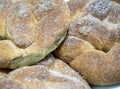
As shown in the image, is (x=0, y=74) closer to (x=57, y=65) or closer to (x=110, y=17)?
(x=57, y=65)

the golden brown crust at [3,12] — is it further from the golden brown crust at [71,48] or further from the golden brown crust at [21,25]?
the golden brown crust at [71,48]

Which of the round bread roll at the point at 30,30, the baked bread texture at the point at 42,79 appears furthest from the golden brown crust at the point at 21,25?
the baked bread texture at the point at 42,79

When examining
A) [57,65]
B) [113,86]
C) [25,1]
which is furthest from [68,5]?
[113,86]

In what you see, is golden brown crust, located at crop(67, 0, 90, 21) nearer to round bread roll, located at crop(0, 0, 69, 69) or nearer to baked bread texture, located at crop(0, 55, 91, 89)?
round bread roll, located at crop(0, 0, 69, 69)

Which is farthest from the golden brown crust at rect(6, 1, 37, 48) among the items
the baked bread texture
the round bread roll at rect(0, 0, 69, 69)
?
the baked bread texture

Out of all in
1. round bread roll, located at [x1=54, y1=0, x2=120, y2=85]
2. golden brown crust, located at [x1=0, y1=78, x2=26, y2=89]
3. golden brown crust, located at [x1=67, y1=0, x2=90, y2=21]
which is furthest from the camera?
golden brown crust, located at [x1=67, y1=0, x2=90, y2=21]

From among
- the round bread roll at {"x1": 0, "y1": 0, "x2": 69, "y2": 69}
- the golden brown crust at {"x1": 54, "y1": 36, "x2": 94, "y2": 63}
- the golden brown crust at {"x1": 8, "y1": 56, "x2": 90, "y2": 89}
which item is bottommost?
the golden brown crust at {"x1": 8, "y1": 56, "x2": 90, "y2": 89}

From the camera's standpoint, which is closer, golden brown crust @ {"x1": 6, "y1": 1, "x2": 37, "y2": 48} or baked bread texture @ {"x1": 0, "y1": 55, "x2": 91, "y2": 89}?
baked bread texture @ {"x1": 0, "y1": 55, "x2": 91, "y2": 89}
